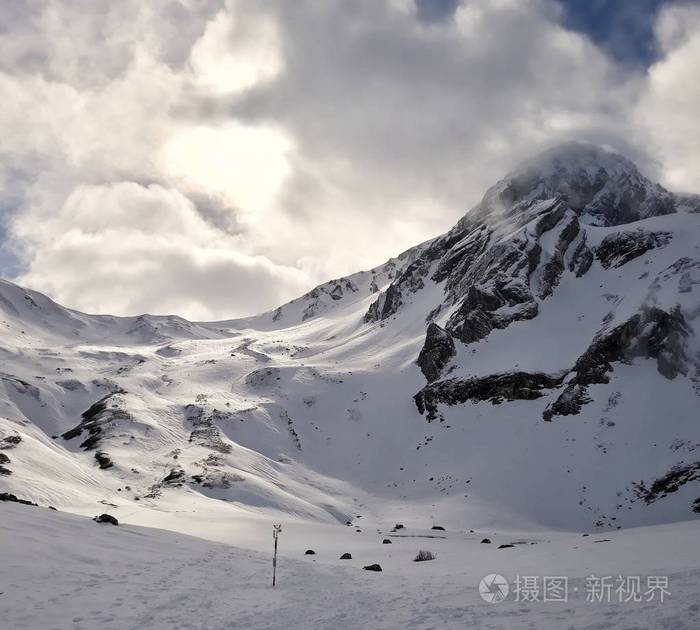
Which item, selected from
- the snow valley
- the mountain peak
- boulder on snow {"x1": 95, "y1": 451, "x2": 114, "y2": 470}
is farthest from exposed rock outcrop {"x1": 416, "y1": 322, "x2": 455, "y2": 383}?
the mountain peak

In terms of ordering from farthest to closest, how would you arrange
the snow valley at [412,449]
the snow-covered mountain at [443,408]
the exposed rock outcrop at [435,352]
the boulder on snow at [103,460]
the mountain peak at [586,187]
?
the mountain peak at [586,187]
the exposed rock outcrop at [435,352]
the boulder on snow at [103,460]
the snow-covered mountain at [443,408]
the snow valley at [412,449]

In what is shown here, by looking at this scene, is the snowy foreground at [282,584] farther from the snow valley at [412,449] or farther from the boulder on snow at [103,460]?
the boulder on snow at [103,460]

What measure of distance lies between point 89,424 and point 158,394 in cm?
1696

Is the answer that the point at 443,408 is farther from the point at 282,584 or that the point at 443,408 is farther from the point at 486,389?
the point at 282,584

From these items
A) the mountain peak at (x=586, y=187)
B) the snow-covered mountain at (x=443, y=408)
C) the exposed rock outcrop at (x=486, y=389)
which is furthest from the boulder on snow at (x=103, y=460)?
the mountain peak at (x=586, y=187)

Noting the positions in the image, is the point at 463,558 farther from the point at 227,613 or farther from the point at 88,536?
the point at 88,536

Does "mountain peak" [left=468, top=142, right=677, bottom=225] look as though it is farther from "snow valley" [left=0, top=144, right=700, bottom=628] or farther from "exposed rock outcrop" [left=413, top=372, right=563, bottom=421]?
"exposed rock outcrop" [left=413, top=372, right=563, bottom=421]

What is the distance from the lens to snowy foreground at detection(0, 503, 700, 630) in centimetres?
1290

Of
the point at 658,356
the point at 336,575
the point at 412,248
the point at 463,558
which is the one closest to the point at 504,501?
the point at 658,356

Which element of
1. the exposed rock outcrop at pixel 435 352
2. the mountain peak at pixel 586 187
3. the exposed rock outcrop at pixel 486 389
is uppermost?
the mountain peak at pixel 586 187

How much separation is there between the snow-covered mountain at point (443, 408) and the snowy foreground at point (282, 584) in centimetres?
1353

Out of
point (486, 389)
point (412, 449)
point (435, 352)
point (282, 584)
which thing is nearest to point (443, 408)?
point (486, 389)

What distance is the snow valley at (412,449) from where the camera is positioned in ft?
55.9

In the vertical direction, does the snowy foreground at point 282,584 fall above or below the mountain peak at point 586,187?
below
